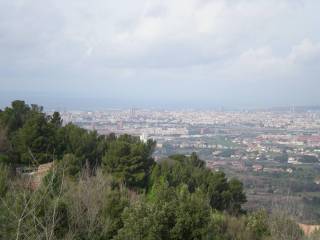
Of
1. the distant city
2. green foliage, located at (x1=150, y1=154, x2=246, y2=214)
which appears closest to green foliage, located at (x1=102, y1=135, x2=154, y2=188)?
green foliage, located at (x1=150, y1=154, x2=246, y2=214)

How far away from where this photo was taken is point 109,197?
1196cm

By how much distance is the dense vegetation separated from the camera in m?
9.45

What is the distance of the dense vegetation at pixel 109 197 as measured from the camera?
945 centimetres

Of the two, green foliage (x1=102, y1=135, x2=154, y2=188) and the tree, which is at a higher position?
the tree

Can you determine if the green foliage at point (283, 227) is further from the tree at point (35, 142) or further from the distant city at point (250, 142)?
the tree at point (35, 142)

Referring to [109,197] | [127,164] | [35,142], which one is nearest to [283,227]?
[109,197]

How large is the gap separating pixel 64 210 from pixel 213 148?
31.2 meters

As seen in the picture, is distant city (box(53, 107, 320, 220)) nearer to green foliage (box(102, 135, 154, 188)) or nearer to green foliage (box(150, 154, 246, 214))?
green foliage (box(150, 154, 246, 214))

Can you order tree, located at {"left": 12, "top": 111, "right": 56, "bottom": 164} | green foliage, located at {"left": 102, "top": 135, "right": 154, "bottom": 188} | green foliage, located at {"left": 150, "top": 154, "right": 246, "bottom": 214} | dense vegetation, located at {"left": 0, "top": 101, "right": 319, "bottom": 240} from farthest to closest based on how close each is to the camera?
green foliage, located at {"left": 102, "top": 135, "right": 154, "bottom": 188}, green foliage, located at {"left": 150, "top": 154, "right": 246, "bottom": 214}, tree, located at {"left": 12, "top": 111, "right": 56, "bottom": 164}, dense vegetation, located at {"left": 0, "top": 101, "right": 319, "bottom": 240}

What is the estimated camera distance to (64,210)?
10633mm

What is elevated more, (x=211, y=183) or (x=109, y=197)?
(x=109, y=197)

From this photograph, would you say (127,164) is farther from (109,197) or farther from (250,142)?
(250,142)

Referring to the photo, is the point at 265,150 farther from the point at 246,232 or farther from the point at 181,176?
the point at 246,232

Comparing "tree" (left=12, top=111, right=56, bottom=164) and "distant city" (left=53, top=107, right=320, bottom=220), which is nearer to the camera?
"tree" (left=12, top=111, right=56, bottom=164)
